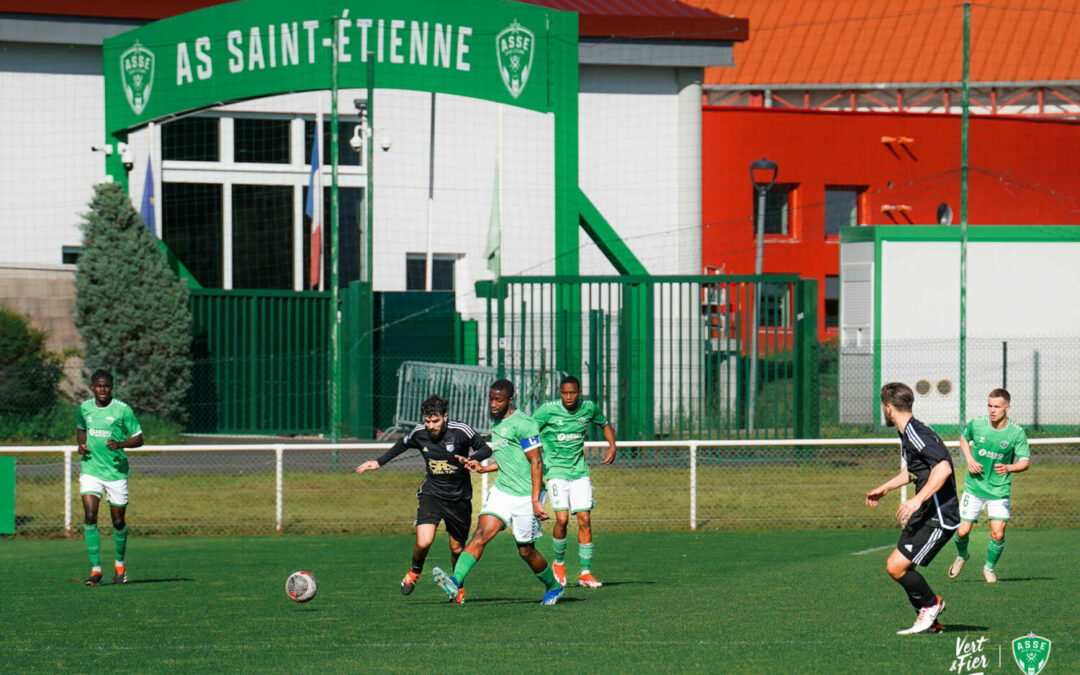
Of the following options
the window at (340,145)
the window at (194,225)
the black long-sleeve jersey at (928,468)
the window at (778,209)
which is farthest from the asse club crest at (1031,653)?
the window at (778,209)

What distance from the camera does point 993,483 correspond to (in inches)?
498

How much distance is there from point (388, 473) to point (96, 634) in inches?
410

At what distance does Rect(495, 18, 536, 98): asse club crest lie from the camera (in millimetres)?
22578

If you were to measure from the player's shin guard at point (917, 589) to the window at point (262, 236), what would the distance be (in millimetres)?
23187

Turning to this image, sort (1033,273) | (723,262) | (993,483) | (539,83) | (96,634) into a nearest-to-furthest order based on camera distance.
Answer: (96,634) → (993,483) → (539,83) → (1033,273) → (723,262)

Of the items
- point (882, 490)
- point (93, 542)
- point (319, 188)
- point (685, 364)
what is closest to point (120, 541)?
point (93, 542)

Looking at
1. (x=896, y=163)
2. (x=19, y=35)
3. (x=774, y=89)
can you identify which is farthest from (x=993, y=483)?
(x=774, y=89)

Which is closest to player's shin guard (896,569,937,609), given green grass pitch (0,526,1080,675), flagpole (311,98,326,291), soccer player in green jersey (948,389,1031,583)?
green grass pitch (0,526,1080,675)

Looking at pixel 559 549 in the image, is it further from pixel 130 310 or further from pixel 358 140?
pixel 358 140

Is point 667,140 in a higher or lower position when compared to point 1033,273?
higher

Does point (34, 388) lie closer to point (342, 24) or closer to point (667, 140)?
point (342, 24)

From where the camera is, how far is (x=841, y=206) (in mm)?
41750

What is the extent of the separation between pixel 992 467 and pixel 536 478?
4453 mm

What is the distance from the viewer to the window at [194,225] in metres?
29.9
